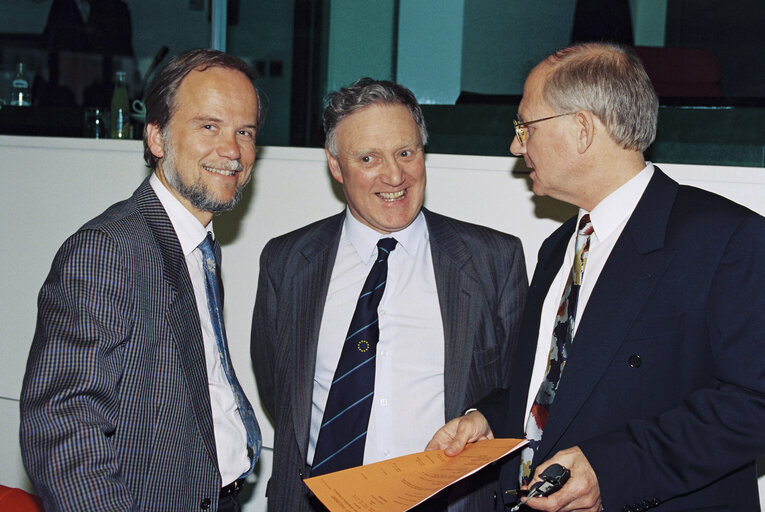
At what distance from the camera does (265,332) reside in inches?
102

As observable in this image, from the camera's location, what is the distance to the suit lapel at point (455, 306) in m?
2.27

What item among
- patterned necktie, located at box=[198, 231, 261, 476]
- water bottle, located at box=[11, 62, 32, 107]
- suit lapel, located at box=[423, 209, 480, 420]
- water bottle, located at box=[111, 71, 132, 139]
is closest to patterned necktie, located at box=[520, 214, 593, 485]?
suit lapel, located at box=[423, 209, 480, 420]

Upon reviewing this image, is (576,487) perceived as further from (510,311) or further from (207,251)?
(207,251)

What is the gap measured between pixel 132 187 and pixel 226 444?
1704mm

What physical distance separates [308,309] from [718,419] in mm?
1255

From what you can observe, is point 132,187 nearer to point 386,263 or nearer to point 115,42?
point 386,263

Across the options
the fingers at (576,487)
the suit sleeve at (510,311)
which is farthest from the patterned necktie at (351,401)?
the fingers at (576,487)

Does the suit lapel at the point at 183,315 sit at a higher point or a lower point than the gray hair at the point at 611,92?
lower

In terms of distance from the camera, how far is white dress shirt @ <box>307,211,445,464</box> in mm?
2262

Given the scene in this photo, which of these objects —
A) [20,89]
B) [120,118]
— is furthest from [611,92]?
[20,89]

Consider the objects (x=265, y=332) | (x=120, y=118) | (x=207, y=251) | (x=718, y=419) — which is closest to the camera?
(x=718, y=419)

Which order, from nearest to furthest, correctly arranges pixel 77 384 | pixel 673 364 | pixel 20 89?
pixel 77 384, pixel 673 364, pixel 20 89

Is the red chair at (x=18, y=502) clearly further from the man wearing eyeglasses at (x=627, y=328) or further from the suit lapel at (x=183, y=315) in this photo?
the man wearing eyeglasses at (x=627, y=328)

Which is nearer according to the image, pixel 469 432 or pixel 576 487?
pixel 576 487
